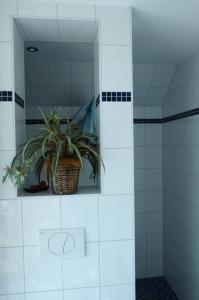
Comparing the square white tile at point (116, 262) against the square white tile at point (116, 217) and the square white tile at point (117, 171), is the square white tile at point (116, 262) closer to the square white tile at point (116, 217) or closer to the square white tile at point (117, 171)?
the square white tile at point (116, 217)

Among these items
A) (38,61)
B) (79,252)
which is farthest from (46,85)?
(79,252)

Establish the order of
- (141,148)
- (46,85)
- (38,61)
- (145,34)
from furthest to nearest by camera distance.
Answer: (141,148) → (46,85) → (38,61) → (145,34)

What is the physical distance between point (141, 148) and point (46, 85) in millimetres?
1338

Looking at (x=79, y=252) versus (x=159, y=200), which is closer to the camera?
(x=79, y=252)

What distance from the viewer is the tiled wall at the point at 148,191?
10.3 ft

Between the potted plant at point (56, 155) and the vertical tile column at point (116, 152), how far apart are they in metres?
0.15

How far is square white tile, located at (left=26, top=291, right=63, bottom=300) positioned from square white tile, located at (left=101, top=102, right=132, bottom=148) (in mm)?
932

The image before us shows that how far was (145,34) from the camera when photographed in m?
1.94

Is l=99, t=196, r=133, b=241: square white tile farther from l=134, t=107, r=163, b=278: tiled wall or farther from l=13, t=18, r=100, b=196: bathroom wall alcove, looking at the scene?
l=134, t=107, r=163, b=278: tiled wall

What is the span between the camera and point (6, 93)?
1.49 m

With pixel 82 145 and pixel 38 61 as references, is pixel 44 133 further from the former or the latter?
pixel 38 61

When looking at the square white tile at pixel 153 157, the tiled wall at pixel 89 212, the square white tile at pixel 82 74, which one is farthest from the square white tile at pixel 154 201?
the tiled wall at pixel 89 212

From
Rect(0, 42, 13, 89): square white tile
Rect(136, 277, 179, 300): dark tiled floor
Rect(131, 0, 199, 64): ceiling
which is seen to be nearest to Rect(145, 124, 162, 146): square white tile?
Rect(131, 0, 199, 64): ceiling

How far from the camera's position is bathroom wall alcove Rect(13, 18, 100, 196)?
162cm
